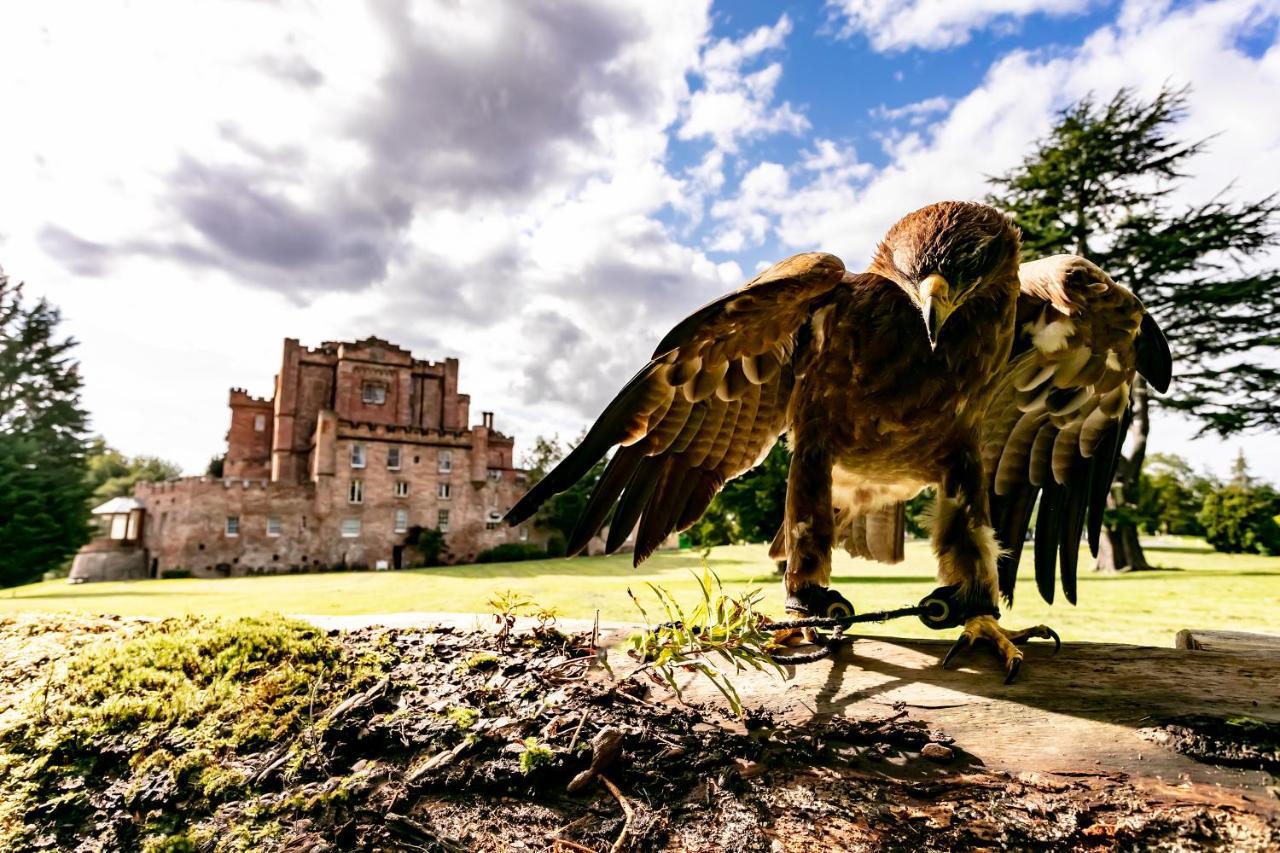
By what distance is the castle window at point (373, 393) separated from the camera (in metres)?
35.1

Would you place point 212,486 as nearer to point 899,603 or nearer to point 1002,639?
point 899,603

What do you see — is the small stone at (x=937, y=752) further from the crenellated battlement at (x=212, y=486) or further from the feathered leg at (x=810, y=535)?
the crenellated battlement at (x=212, y=486)

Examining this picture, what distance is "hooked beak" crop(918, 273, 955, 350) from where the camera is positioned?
1.84 metres

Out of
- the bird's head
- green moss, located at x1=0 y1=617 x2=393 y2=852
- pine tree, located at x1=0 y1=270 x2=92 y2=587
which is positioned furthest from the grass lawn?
pine tree, located at x1=0 y1=270 x2=92 y2=587

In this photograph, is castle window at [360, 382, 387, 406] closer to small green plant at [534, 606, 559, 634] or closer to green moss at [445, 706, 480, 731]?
small green plant at [534, 606, 559, 634]

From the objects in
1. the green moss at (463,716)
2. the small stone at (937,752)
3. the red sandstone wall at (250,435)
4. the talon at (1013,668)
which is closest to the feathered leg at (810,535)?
the talon at (1013,668)

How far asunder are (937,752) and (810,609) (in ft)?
2.36

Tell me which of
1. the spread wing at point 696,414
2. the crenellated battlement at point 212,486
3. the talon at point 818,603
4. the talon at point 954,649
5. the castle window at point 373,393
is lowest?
the talon at point 954,649

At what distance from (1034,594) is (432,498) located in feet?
91.9

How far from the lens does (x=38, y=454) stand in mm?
23750

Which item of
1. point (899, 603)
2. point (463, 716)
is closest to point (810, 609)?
point (463, 716)

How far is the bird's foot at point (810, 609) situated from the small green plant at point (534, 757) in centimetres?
97

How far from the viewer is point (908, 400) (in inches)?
91.2

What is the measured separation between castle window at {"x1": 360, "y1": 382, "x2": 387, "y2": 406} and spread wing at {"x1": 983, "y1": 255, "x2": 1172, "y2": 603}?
36.4m
